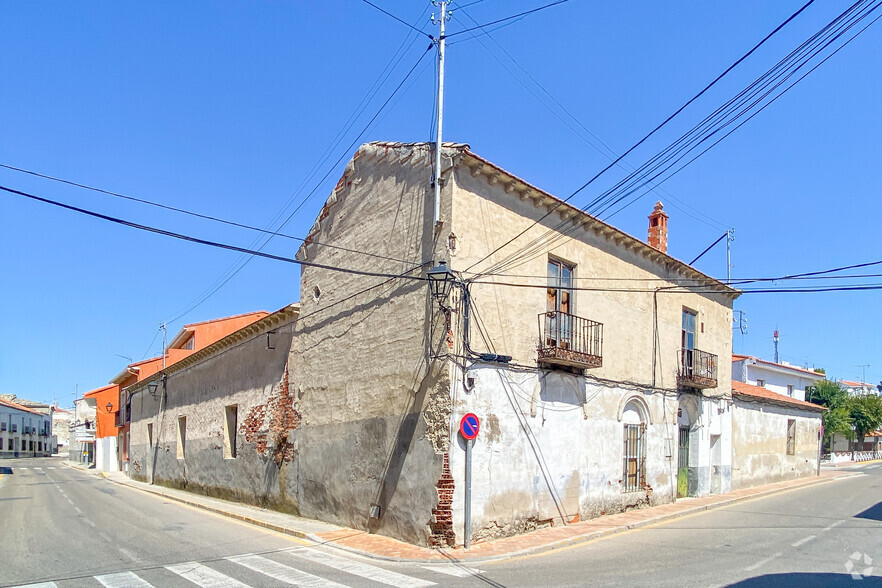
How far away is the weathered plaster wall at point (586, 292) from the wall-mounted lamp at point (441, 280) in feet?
0.83

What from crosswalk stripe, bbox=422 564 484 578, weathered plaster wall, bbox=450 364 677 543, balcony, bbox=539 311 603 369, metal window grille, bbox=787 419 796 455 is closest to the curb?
crosswalk stripe, bbox=422 564 484 578

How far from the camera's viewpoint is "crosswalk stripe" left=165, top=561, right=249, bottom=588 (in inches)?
315

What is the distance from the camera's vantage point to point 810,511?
15.7m

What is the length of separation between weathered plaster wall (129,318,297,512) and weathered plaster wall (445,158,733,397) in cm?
667

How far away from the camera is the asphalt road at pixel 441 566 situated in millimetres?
8305

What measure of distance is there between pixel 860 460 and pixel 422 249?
51737 mm

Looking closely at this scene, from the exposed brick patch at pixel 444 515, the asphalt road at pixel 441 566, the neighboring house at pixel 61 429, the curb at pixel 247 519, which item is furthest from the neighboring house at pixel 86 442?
the exposed brick patch at pixel 444 515

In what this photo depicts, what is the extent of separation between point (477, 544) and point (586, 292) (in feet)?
20.2

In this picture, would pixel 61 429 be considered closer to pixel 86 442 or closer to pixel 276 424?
pixel 86 442

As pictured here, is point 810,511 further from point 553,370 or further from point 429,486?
point 429,486

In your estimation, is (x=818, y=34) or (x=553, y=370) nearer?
(x=818, y=34)

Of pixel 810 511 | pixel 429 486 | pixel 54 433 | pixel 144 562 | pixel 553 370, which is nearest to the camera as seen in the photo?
pixel 144 562

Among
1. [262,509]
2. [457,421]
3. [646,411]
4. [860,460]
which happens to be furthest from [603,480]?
→ [860,460]

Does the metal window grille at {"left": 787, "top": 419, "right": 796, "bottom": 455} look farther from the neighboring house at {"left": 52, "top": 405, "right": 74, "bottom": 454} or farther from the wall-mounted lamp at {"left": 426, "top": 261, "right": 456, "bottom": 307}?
the neighboring house at {"left": 52, "top": 405, "right": 74, "bottom": 454}
